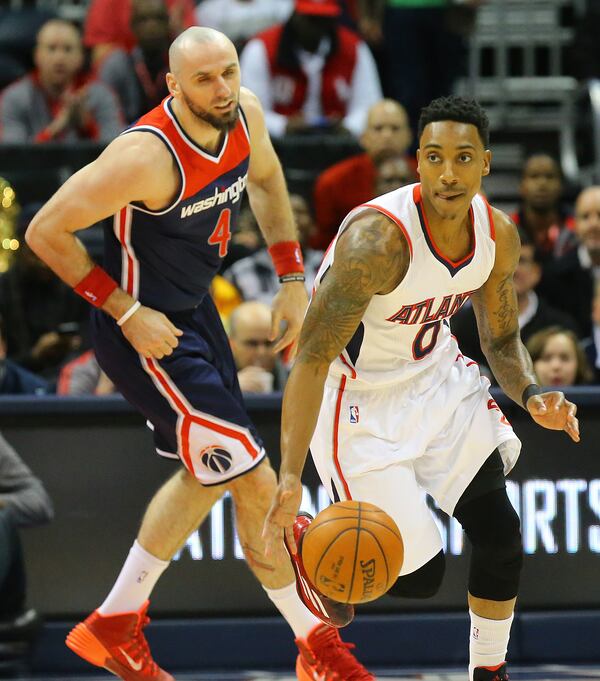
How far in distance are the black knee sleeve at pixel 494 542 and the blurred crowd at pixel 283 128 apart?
2.02 meters

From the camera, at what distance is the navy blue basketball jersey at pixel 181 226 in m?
4.54

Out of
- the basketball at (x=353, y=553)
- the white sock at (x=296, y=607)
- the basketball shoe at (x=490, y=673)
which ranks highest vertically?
the basketball at (x=353, y=553)

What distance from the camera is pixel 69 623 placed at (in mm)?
5734

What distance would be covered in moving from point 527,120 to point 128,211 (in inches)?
234

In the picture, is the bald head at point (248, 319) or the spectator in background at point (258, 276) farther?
the spectator in background at point (258, 276)

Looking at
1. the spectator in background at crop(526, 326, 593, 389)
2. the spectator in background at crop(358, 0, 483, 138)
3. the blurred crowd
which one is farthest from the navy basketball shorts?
the spectator in background at crop(358, 0, 483, 138)

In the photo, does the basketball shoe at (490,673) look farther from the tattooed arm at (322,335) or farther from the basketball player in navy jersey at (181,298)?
the tattooed arm at (322,335)

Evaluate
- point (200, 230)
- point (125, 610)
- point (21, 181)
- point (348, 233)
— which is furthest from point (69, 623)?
point (21, 181)

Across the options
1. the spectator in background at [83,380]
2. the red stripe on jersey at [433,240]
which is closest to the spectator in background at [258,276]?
the spectator in background at [83,380]

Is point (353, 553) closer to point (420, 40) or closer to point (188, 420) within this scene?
point (188, 420)

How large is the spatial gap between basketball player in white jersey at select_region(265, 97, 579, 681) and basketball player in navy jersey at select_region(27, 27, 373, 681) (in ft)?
1.53

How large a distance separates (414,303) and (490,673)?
1.24 m

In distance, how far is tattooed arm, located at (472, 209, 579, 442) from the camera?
4.37 m

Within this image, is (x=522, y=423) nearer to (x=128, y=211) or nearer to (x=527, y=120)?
(x=128, y=211)
